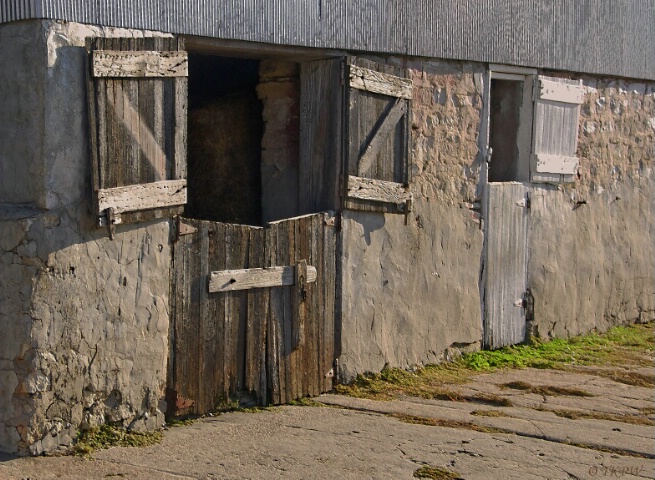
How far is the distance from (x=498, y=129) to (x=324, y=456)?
485cm

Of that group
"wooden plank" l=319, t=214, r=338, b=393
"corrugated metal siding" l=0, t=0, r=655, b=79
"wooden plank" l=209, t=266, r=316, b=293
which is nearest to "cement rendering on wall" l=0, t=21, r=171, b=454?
"corrugated metal siding" l=0, t=0, r=655, b=79

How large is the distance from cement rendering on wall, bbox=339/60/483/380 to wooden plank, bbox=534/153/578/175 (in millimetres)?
940

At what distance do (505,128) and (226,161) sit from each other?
311cm

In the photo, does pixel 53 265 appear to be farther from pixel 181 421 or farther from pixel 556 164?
pixel 556 164

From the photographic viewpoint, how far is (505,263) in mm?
9320

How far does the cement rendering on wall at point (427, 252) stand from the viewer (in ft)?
25.7

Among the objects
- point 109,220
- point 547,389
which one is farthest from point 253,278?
point 547,389

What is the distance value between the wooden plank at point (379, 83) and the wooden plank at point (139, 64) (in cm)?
166

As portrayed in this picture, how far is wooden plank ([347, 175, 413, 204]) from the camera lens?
299 inches

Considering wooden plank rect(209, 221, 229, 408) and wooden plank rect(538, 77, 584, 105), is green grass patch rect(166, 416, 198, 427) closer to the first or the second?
wooden plank rect(209, 221, 229, 408)

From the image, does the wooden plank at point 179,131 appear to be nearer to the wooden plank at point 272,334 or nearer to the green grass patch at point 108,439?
the wooden plank at point 272,334

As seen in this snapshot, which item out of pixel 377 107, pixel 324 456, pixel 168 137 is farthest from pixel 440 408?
pixel 168 137

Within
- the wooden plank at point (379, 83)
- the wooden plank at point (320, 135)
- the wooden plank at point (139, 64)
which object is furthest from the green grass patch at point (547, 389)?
the wooden plank at point (139, 64)

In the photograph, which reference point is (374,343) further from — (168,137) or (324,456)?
(168,137)
